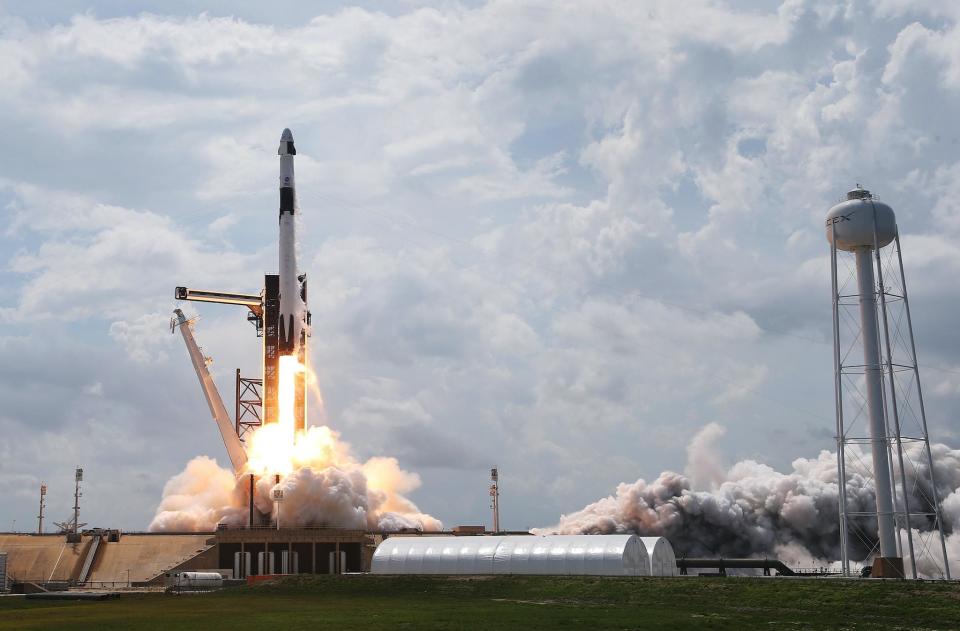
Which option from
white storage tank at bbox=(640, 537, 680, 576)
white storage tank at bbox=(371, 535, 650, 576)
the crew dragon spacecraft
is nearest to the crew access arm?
the crew dragon spacecraft

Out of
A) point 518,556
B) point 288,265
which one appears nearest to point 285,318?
point 288,265

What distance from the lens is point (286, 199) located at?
10400cm

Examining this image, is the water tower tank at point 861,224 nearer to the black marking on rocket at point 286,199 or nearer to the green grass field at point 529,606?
the green grass field at point 529,606

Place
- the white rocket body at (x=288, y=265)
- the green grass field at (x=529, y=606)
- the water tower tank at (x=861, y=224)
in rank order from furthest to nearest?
the white rocket body at (x=288, y=265)
the water tower tank at (x=861, y=224)
the green grass field at (x=529, y=606)

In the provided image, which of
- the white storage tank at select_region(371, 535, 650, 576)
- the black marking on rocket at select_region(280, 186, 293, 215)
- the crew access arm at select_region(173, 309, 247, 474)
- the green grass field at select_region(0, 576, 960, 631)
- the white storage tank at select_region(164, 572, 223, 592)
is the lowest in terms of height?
the green grass field at select_region(0, 576, 960, 631)

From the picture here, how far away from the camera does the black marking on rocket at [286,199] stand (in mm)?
103875

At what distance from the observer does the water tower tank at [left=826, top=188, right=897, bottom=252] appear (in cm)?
7388

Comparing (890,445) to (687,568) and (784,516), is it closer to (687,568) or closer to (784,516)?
(687,568)

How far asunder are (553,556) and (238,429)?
150ft

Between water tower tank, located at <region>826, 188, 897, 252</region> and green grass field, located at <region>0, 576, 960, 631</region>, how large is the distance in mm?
23527

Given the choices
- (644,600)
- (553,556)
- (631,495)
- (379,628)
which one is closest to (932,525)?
(631,495)

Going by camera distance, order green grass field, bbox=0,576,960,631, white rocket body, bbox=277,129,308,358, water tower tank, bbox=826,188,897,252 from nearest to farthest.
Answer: green grass field, bbox=0,576,960,631 → water tower tank, bbox=826,188,897,252 → white rocket body, bbox=277,129,308,358

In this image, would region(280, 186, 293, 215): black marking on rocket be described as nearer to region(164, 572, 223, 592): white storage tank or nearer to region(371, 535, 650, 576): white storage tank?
region(164, 572, 223, 592): white storage tank

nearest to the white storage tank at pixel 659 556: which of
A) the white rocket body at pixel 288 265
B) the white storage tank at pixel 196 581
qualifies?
the white storage tank at pixel 196 581
